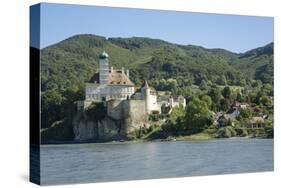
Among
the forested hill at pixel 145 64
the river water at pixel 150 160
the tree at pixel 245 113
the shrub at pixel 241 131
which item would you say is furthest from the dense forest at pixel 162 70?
the river water at pixel 150 160

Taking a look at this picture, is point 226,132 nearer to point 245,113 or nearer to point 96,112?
point 245,113

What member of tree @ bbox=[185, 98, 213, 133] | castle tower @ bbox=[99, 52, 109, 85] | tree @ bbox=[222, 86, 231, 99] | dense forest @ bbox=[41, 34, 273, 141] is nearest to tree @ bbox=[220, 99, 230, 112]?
dense forest @ bbox=[41, 34, 273, 141]

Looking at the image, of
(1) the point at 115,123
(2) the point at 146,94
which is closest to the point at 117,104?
(1) the point at 115,123

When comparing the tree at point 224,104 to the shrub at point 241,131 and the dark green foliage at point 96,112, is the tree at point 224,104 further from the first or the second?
the dark green foliage at point 96,112

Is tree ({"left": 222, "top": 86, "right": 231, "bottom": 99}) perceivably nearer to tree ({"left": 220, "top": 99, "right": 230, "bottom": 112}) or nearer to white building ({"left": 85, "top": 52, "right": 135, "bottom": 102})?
tree ({"left": 220, "top": 99, "right": 230, "bottom": 112})

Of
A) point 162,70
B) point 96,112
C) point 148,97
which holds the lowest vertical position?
point 96,112

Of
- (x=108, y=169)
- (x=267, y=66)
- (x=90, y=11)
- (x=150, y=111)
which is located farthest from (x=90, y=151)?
(x=267, y=66)

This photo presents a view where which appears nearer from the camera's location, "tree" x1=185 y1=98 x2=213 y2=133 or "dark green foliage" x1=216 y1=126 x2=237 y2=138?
"tree" x1=185 y1=98 x2=213 y2=133
